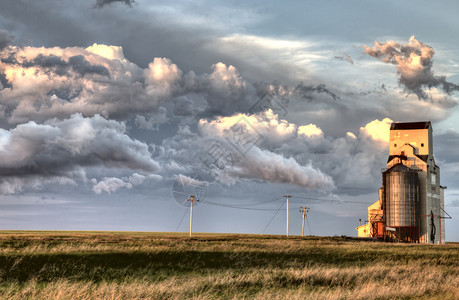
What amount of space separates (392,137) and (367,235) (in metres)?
22.6

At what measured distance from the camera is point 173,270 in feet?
106

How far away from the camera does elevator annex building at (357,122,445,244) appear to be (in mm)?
95938

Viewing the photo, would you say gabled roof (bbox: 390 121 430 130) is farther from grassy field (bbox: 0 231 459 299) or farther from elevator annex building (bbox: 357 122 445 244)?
grassy field (bbox: 0 231 459 299)

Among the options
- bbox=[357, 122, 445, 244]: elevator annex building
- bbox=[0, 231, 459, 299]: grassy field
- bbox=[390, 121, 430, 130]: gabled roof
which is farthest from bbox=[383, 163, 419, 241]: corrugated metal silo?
bbox=[0, 231, 459, 299]: grassy field

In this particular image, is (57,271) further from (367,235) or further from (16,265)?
(367,235)

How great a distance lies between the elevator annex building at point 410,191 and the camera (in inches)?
3777

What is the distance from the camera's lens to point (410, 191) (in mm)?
95875

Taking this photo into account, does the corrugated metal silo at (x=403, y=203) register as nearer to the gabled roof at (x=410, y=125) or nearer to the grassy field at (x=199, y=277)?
the gabled roof at (x=410, y=125)

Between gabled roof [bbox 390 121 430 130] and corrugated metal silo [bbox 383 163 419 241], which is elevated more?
gabled roof [bbox 390 121 430 130]

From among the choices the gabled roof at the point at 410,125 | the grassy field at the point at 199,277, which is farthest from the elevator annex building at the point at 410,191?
the grassy field at the point at 199,277

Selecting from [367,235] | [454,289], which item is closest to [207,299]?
[454,289]

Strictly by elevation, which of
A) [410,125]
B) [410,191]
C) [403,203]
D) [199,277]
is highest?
[410,125]

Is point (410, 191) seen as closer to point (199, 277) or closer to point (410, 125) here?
point (410, 125)

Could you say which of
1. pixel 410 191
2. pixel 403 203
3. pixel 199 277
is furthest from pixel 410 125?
pixel 199 277
